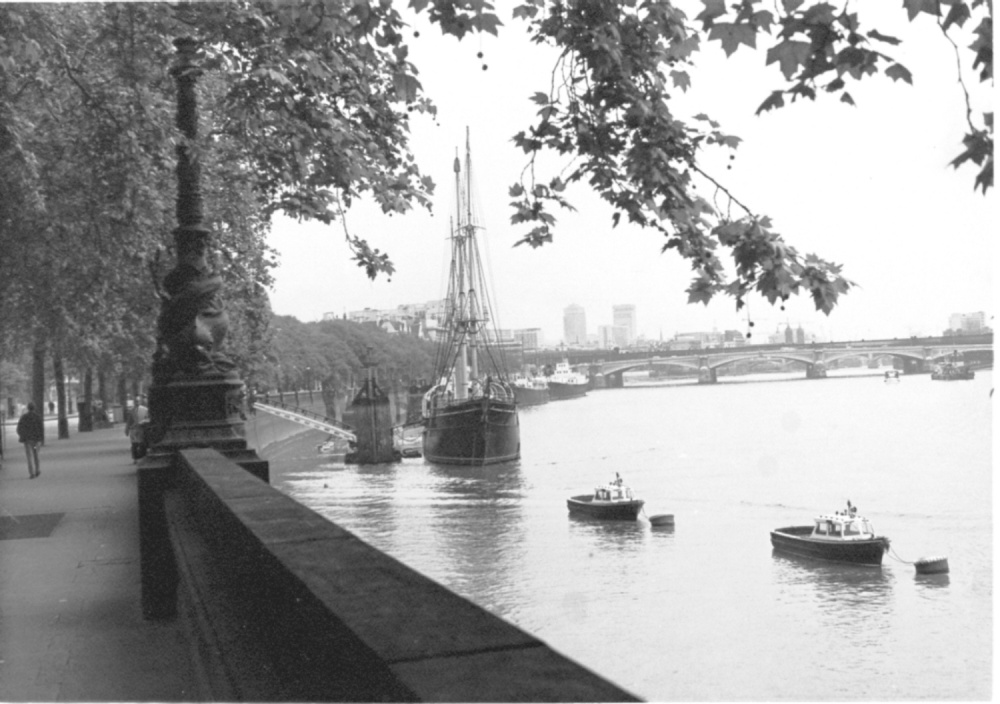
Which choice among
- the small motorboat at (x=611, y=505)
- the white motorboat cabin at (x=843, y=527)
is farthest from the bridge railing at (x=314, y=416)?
the white motorboat cabin at (x=843, y=527)

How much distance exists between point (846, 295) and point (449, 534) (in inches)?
1380

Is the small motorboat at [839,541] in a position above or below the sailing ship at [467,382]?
below

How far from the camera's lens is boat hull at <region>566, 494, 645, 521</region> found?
4078 cm

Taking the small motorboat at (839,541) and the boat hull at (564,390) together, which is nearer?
the small motorboat at (839,541)

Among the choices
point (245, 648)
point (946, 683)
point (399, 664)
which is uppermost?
point (399, 664)

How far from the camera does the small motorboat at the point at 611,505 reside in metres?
40.8

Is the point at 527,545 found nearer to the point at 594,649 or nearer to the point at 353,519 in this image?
the point at 353,519

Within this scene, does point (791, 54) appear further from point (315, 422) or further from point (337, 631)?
point (315, 422)

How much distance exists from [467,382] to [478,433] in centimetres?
1403

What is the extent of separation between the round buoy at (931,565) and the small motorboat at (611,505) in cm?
1131

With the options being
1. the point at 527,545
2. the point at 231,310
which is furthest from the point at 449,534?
the point at 231,310

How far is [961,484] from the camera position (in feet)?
153

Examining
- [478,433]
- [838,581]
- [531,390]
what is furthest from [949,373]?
[531,390]

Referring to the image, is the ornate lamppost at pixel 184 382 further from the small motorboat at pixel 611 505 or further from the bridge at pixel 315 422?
the bridge at pixel 315 422
